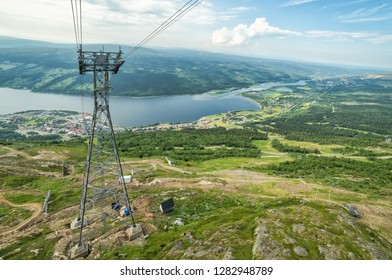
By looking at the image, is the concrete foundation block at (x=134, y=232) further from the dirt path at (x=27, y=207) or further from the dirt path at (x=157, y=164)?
the dirt path at (x=157, y=164)

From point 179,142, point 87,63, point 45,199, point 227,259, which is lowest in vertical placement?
point 179,142

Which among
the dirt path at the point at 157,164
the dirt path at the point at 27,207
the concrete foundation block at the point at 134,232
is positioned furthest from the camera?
the dirt path at the point at 157,164

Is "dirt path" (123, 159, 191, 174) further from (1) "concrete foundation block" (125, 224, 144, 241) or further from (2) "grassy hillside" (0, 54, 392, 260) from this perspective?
(1) "concrete foundation block" (125, 224, 144, 241)

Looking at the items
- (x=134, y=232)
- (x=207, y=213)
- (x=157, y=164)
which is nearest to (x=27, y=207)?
(x=134, y=232)

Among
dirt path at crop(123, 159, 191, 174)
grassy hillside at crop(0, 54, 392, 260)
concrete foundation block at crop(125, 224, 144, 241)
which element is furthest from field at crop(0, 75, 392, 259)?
concrete foundation block at crop(125, 224, 144, 241)

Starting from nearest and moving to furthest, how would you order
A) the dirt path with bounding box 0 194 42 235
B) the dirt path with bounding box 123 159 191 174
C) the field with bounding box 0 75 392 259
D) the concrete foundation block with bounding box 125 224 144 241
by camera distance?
the field with bounding box 0 75 392 259, the concrete foundation block with bounding box 125 224 144 241, the dirt path with bounding box 0 194 42 235, the dirt path with bounding box 123 159 191 174

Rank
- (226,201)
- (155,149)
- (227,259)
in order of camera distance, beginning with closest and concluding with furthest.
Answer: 1. (227,259)
2. (226,201)
3. (155,149)

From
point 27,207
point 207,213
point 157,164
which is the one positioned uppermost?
point 207,213

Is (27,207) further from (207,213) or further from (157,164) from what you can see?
(157,164)

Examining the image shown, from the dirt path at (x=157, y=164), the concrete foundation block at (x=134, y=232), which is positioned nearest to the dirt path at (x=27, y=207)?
the concrete foundation block at (x=134, y=232)

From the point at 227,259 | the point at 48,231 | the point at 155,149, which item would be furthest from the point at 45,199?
the point at 155,149

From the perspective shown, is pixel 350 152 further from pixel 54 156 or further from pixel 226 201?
pixel 54 156
